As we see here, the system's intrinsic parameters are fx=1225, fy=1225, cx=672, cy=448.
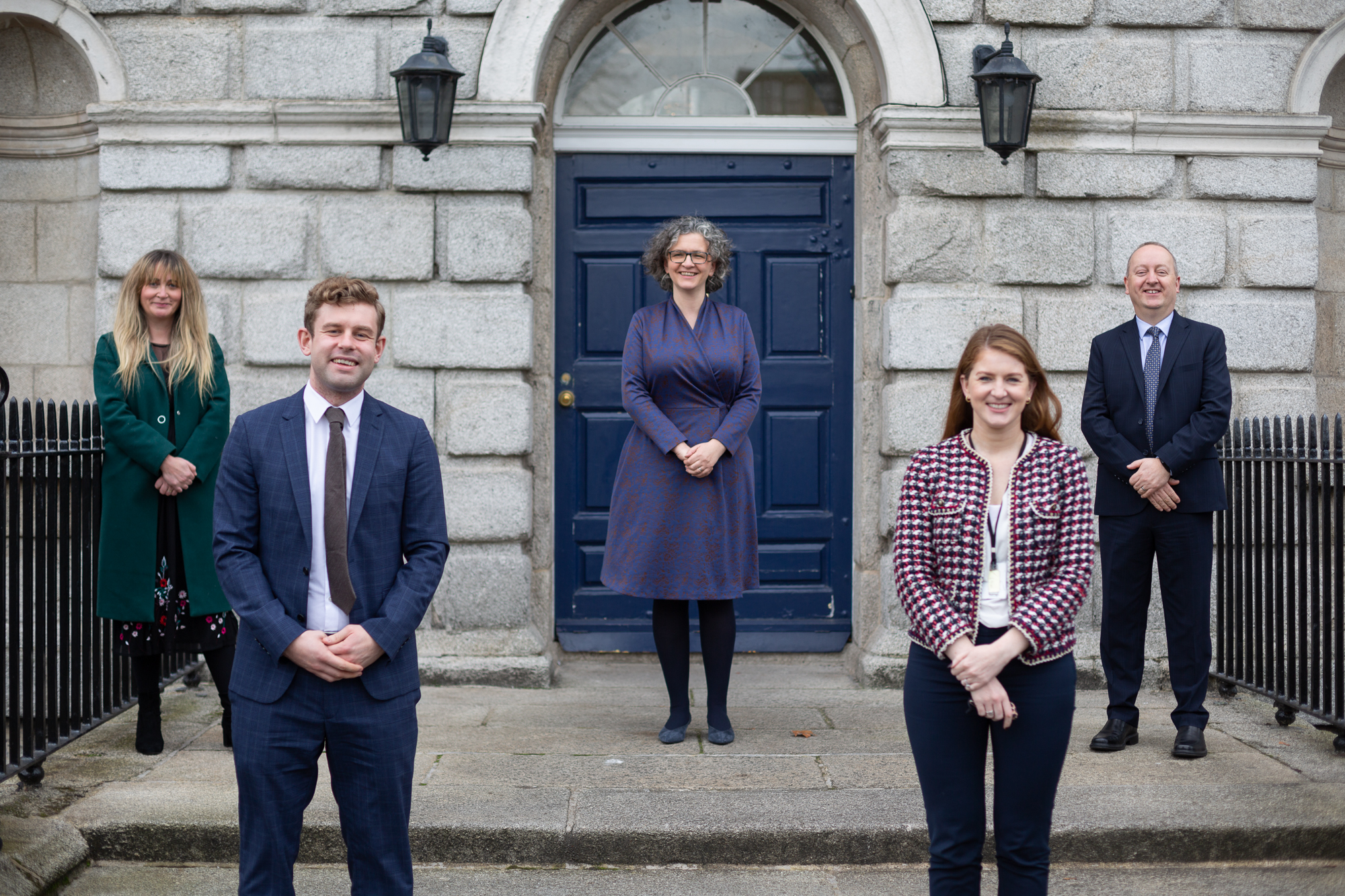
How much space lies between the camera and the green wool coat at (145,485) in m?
4.62

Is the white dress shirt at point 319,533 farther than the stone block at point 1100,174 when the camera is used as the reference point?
No

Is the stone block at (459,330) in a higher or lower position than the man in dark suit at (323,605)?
higher

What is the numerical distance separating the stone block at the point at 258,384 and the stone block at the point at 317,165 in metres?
0.93

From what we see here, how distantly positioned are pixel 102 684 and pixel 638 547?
2226 mm

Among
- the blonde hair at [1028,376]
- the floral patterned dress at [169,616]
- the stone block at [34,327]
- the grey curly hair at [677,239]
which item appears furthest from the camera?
the stone block at [34,327]

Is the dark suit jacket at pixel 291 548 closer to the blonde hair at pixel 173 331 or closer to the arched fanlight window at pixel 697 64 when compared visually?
the blonde hair at pixel 173 331

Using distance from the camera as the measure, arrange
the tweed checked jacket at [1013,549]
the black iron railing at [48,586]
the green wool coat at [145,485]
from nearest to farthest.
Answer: the tweed checked jacket at [1013,549], the black iron railing at [48,586], the green wool coat at [145,485]

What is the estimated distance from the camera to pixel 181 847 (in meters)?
4.01

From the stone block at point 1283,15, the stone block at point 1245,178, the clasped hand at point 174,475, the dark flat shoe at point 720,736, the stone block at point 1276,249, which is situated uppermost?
the stone block at point 1283,15

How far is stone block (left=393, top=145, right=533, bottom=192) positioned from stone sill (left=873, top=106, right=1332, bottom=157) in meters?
1.87

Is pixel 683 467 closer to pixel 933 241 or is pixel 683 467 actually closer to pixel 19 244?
pixel 933 241

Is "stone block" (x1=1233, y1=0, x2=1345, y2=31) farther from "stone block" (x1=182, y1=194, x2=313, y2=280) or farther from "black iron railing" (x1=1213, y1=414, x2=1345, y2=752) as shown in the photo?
"stone block" (x1=182, y1=194, x2=313, y2=280)

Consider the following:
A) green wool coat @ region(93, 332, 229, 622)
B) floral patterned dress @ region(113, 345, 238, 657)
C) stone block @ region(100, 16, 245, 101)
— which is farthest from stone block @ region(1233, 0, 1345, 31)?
floral patterned dress @ region(113, 345, 238, 657)

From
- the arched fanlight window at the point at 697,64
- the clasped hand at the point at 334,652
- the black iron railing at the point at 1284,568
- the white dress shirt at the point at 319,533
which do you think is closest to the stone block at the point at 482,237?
the arched fanlight window at the point at 697,64
